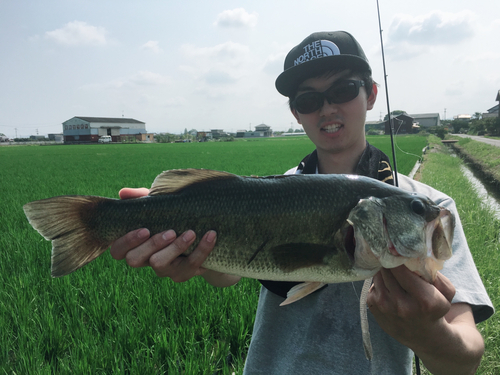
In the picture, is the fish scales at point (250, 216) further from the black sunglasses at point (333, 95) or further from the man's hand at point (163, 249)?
the black sunglasses at point (333, 95)

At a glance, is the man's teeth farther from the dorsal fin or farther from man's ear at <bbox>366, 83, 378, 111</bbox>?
the dorsal fin

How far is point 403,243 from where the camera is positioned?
4.52 ft

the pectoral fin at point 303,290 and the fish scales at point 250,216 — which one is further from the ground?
the fish scales at point 250,216

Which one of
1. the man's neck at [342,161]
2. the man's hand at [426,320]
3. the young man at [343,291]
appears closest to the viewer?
the man's hand at [426,320]

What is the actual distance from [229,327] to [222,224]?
1813 millimetres

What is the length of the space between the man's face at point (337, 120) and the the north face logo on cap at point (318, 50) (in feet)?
0.49

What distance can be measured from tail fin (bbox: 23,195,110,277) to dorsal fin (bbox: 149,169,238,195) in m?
0.35

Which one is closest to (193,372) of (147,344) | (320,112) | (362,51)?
(147,344)

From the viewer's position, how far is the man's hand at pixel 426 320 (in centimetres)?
134

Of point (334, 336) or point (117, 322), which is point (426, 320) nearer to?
point (334, 336)

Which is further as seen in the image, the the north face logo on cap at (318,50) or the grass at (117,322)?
the grass at (117,322)

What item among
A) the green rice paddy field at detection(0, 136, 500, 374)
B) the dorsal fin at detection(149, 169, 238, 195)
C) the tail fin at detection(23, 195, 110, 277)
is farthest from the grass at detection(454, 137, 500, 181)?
the tail fin at detection(23, 195, 110, 277)

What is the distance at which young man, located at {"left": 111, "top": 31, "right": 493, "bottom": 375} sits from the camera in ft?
4.78

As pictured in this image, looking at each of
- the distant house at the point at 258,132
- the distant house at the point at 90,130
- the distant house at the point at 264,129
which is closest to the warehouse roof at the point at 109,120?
the distant house at the point at 90,130
